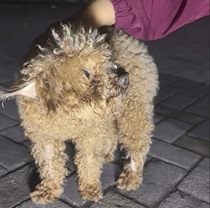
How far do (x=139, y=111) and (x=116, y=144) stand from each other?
627 mm

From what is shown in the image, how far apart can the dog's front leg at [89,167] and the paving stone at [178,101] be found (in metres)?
2.39

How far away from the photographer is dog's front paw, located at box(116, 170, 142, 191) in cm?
344

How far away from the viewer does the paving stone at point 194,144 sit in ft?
14.0

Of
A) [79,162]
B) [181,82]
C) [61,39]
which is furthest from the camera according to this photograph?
[181,82]

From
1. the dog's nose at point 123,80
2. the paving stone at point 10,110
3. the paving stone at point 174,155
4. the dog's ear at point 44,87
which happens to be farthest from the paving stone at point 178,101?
the dog's ear at point 44,87

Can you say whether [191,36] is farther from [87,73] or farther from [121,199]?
[87,73]

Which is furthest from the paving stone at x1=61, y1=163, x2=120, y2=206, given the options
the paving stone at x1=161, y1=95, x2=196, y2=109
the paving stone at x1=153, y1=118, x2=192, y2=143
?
the paving stone at x1=161, y1=95, x2=196, y2=109

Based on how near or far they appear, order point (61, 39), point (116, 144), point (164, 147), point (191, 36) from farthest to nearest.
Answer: point (191, 36), point (164, 147), point (116, 144), point (61, 39)

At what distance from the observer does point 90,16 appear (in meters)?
2.42

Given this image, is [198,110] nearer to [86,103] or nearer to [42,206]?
[42,206]

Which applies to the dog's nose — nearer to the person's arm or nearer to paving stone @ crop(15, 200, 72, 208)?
the person's arm

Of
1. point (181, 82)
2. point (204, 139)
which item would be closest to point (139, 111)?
point (204, 139)

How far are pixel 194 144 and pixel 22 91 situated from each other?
2.65 m

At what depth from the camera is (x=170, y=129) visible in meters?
4.65
